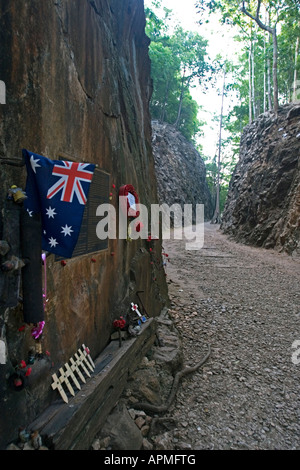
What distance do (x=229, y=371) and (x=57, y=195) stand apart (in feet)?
13.3

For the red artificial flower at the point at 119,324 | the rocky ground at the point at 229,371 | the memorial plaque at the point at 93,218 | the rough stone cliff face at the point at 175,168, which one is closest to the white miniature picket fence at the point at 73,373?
the rocky ground at the point at 229,371

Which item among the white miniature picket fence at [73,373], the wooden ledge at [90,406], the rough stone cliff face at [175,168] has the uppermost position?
the rough stone cliff face at [175,168]

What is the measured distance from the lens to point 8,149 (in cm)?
218

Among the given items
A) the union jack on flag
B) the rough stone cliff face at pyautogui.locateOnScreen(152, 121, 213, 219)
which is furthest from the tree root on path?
the rough stone cliff face at pyautogui.locateOnScreen(152, 121, 213, 219)

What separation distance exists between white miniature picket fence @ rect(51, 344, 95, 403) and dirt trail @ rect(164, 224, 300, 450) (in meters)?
1.25

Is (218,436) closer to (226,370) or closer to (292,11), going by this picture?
(226,370)

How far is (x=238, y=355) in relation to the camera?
513 cm

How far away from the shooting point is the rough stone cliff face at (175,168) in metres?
24.6

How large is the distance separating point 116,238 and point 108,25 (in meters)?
3.39

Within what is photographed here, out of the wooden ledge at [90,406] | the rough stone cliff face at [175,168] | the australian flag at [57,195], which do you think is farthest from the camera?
the rough stone cliff face at [175,168]

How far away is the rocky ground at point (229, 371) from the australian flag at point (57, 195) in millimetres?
2026

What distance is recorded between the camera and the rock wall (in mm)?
2168

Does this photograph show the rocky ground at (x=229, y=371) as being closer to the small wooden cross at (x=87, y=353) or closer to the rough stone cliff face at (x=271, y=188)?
the small wooden cross at (x=87, y=353)

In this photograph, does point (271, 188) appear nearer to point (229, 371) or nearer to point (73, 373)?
point (229, 371)
